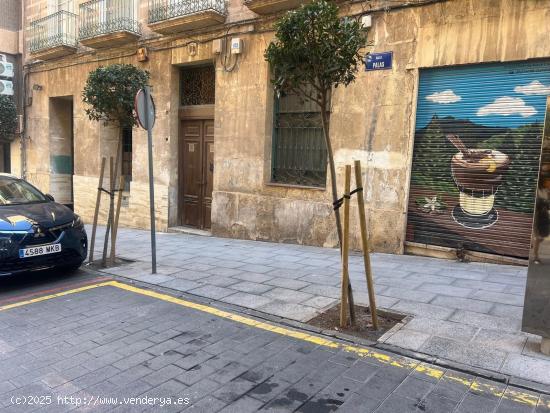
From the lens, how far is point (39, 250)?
5863mm

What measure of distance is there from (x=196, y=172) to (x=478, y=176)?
6.32m

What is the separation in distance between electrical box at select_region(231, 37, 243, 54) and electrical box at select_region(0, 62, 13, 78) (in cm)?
941

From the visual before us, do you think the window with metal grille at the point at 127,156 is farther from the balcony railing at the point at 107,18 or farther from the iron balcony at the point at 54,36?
the iron balcony at the point at 54,36

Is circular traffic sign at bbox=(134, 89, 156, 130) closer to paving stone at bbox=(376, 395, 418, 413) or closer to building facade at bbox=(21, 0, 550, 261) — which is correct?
building facade at bbox=(21, 0, 550, 261)

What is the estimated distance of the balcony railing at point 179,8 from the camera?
31.2ft

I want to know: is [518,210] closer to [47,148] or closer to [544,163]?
[544,163]

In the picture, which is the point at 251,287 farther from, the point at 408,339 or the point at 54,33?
the point at 54,33

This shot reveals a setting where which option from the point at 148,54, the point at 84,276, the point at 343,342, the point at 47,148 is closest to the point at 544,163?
the point at 343,342

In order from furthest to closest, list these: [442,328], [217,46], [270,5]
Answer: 1. [217,46]
2. [270,5]
3. [442,328]

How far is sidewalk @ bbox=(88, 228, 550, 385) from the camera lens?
3.93m

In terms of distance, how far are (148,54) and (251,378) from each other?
9677 millimetres

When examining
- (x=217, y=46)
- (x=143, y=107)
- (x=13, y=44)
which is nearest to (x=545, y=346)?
(x=143, y=107)

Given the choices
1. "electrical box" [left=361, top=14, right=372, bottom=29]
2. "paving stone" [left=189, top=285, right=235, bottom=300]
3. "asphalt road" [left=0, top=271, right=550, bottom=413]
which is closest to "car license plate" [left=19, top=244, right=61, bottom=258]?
"asphalt road" [left=0, top=271, right=550, bottom=413]

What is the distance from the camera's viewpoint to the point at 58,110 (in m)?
14.6
